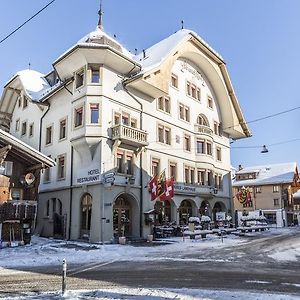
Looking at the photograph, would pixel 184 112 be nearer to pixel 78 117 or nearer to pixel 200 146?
pixel 200 146

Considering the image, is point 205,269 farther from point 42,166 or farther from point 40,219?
point 40,219

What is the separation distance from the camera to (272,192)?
5969cm

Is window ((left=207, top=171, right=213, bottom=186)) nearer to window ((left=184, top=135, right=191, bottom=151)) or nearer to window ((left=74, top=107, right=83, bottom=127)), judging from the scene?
window ((left=184, top=135, right=191, bottom=151))

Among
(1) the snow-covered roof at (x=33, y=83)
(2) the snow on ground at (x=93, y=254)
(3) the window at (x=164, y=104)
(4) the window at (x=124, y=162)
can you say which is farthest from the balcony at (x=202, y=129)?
(2) the snow on ground at (x=93, y=254)

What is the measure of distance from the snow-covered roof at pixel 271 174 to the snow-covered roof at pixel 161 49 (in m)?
32.6

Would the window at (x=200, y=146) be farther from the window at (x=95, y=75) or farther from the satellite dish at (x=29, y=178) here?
the satellite dish at (x=29, y=178)

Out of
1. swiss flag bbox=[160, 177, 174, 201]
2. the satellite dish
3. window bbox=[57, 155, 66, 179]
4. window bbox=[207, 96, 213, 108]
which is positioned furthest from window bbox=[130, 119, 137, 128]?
window bbox=[207, 96, 213, 108]

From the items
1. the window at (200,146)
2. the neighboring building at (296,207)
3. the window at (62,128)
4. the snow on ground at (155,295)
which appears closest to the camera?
the snow on ground at (155,295)

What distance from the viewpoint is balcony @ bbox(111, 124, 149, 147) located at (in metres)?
25.2

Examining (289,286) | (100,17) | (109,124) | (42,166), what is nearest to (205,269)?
(289,286)

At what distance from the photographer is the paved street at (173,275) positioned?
32.2ft

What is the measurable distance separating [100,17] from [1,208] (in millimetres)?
18881

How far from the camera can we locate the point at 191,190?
32.8 metres

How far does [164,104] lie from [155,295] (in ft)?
80.8
